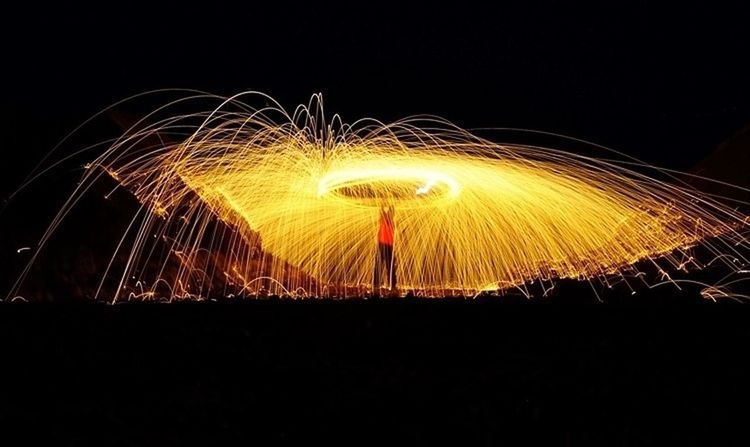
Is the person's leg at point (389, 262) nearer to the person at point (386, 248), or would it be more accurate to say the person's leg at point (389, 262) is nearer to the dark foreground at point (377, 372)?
the person at point (386, 248)

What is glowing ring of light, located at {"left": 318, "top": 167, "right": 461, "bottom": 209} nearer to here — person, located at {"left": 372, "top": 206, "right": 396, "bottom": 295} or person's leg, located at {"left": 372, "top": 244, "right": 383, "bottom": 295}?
person, located at {"left": 372, "top": 206, "right": 396, "bottom": 295}

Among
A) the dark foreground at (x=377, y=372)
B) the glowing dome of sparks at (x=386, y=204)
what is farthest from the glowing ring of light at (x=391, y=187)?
the dark foreground at (x=377, y=372)

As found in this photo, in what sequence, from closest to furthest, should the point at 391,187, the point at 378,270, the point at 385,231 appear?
the point at 391,187 → the point at 385,231 → the point at 378,270

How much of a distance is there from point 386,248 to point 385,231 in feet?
0.79

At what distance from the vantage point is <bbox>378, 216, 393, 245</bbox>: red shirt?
29.0 ft

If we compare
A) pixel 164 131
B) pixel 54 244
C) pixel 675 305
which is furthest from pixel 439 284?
pixel 675 305

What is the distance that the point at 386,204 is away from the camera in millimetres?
9047

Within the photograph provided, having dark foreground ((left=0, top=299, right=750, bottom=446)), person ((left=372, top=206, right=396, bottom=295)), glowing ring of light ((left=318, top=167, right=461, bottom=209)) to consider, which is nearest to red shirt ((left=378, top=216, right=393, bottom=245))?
person ((left=372, top=206, right=396, bottom=295))

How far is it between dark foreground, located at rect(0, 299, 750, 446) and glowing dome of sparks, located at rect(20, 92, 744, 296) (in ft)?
13.2

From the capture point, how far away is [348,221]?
1255 cm

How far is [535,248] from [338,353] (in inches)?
332

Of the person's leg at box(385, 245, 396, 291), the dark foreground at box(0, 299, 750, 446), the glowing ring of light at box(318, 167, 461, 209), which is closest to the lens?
the dark foreground at box(0, 299, 750, 446)

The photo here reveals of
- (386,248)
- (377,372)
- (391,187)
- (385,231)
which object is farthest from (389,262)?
(377,372)

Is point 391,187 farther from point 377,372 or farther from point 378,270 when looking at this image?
point 377,372
